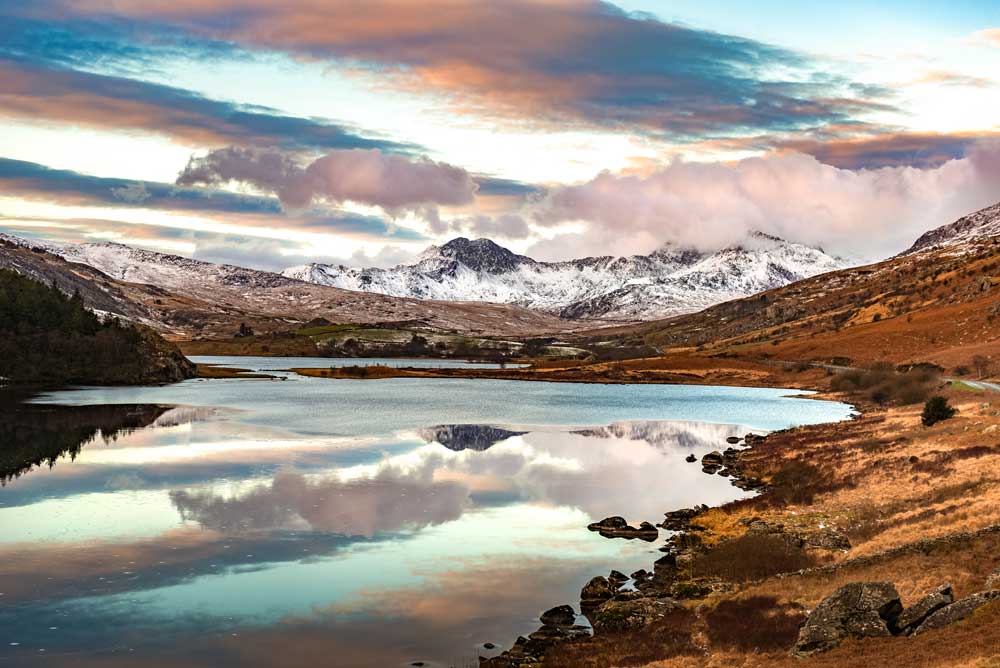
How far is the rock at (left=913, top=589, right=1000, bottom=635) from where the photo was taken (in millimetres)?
22891

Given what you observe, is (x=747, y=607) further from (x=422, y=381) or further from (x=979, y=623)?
(x=422, y=381)

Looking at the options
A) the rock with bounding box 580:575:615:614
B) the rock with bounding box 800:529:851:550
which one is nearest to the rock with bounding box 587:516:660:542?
the rock with bounding box 800:529:851:550

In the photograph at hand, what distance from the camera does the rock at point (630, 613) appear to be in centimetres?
3094

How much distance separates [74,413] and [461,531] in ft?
250

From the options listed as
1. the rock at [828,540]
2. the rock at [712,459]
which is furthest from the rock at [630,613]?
the rock at [712,459]

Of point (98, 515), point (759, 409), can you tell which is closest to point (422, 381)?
point (759, 409)

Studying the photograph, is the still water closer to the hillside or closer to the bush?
the bush

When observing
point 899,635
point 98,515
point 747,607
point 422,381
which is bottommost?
point 422,381

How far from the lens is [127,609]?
32.4m

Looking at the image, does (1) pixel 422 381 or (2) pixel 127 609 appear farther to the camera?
(1) pixel 422 381

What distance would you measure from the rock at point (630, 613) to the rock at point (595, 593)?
1.09m

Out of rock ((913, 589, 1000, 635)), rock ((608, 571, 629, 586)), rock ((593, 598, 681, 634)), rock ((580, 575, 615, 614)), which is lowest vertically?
rock ((608, 571, 629, 586))

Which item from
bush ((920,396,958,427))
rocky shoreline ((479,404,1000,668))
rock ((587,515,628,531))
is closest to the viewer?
rocky shoreline ((479,404,1000,668))

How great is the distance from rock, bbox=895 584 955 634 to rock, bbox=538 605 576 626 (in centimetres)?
1148
